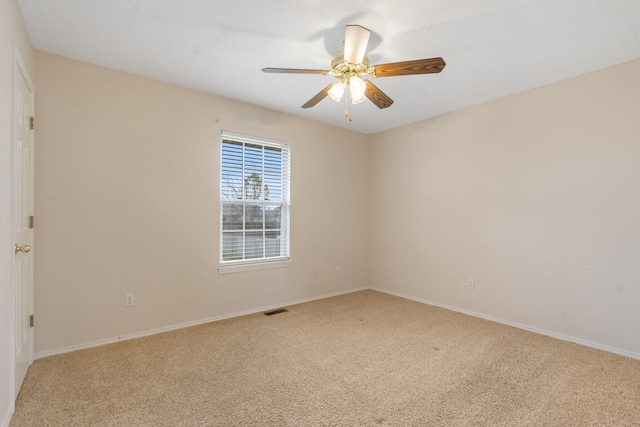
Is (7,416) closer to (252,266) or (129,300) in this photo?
(129,300)

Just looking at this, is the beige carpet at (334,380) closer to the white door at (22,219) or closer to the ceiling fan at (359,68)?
the white door at (22,219)

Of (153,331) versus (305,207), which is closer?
(153,331)

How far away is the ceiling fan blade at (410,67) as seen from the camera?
1.91m

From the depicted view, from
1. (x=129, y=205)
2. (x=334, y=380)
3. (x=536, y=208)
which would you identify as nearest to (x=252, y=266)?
(x=129, y=205)

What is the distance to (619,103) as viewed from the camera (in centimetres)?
265

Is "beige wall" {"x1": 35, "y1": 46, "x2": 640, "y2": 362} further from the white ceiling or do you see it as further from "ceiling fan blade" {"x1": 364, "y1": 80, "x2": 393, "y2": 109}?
"ceiling fan blade" {"x1": 364, "y1": 80, "x2": 393, "y2": 109}

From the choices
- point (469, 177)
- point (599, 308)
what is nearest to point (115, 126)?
point (469, 177)

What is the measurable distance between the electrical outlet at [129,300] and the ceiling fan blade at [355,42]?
2.78m

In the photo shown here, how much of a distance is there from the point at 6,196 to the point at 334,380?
2.28 metres

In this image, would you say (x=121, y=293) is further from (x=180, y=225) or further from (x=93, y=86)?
(x=93, y=86)

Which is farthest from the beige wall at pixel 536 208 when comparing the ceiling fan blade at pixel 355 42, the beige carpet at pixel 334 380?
the ceiling fan blade at pixel 355 42

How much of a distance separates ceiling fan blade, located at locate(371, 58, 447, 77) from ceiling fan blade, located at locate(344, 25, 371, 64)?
5.6 inches

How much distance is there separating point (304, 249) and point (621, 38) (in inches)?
141

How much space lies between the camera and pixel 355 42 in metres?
1.91
